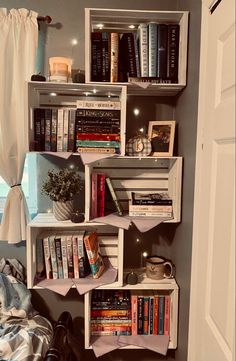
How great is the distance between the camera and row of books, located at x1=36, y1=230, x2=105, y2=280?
1733 mm

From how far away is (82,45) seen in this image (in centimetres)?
190

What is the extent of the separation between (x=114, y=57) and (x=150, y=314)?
1550mm

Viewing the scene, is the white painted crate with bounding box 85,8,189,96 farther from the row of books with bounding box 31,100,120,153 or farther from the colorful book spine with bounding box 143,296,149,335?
the colorful book spine with bounding box 143,296,149,335

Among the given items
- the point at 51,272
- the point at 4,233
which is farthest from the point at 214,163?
the point at 4,233

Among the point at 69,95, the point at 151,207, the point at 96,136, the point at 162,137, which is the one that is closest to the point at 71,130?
the point at 96,136

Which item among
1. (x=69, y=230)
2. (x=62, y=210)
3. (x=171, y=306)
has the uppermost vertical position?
(x=62, y=210)

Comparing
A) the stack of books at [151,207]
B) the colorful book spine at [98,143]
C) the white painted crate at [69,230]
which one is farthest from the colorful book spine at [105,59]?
the white painted crate at [69,230]

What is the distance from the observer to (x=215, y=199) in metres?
1.13

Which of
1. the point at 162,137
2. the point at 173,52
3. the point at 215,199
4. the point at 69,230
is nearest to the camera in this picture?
the point at 215,199

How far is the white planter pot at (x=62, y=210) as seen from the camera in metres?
1.73

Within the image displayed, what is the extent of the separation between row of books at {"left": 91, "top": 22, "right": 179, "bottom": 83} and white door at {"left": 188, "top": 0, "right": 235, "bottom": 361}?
388mm

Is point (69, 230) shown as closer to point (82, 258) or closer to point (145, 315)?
point (82, 258)

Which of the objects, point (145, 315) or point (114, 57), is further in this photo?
point (145, 315)

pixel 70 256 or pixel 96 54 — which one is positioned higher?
pixel 96 54
